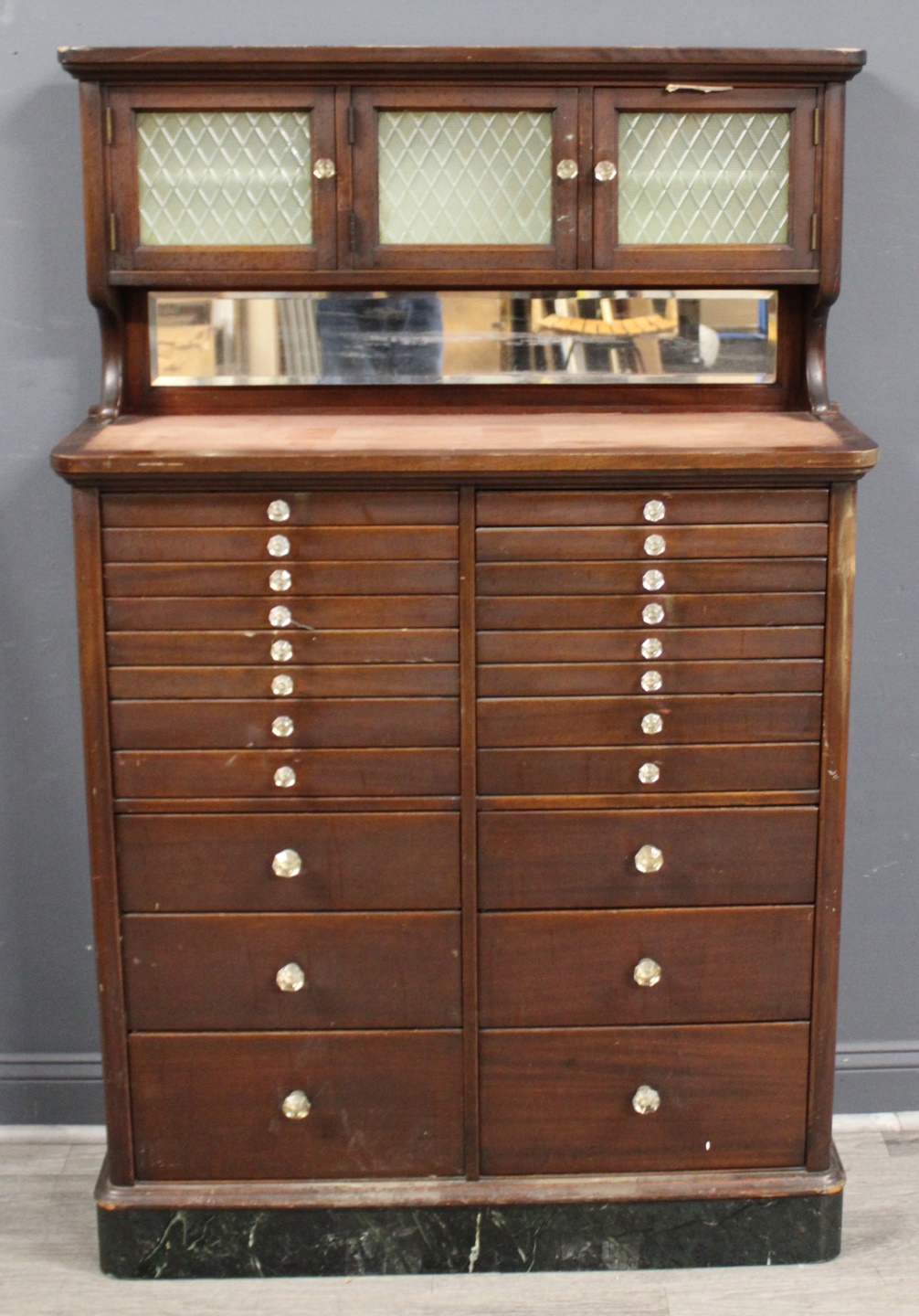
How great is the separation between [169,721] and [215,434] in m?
0.47

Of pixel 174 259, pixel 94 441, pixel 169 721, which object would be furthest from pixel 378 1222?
pixel 174 259

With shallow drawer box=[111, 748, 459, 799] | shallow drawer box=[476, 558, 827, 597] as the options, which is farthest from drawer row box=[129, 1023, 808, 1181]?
shallow drawer box=[476, 558, 827, 597]

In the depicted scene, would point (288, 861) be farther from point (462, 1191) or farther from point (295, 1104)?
point (462, 1191)

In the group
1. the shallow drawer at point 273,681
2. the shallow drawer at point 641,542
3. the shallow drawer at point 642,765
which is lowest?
the shallow drawer at point 642,765

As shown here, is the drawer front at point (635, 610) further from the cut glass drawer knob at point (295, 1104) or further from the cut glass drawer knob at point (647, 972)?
the cut glass drawer knob at point (295, 1104)

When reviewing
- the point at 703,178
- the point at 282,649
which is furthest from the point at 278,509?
the point at 703,178

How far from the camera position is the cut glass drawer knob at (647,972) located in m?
2.80

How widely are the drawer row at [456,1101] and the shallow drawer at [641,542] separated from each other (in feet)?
2.69

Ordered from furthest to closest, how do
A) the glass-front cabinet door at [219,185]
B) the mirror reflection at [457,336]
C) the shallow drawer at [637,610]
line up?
the mirror reflection at [457,336], the glass-front cabinet door at [219,185], the shallow drawer at [637,610]

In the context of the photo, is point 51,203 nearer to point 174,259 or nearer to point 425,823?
point 174,259

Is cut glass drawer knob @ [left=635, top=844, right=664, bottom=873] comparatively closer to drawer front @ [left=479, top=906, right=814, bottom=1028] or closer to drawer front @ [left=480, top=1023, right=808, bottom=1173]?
drawer front @ [left=479, top=906, right=814, bottom=1028]

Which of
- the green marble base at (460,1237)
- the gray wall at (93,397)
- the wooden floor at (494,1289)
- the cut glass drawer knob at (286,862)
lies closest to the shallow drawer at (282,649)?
the cut glass drawer knob at (286,862)

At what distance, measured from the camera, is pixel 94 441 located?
2641 mm

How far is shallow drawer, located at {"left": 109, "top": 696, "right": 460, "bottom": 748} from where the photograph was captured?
2.68 metres
